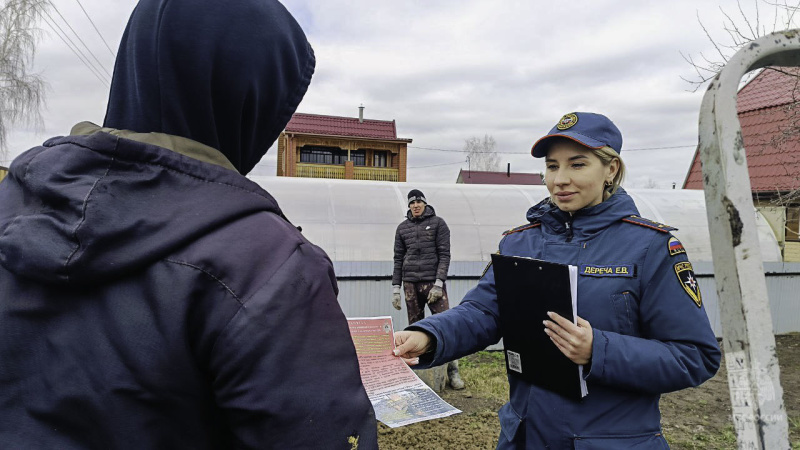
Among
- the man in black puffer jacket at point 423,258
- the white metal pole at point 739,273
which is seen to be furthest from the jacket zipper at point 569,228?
the man in black puffer jacket at point 423,258

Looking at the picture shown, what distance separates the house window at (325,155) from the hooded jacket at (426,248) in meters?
18.4

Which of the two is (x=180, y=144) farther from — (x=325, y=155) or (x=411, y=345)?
(x=325, y=155)

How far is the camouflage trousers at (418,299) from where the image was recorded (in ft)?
20.2

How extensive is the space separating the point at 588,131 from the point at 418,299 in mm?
4651

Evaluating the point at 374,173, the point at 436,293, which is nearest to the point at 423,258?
the point at 436,293

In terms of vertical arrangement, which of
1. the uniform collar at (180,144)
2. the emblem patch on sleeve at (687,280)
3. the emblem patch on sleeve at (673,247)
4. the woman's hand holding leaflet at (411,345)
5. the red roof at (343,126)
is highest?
the red roof at (343,126)

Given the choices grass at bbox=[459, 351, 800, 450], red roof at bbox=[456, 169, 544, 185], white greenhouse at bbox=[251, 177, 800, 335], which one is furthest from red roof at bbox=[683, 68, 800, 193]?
red roof at bbox=[456, 169, 544, 185]

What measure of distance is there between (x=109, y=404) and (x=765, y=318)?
1.33m

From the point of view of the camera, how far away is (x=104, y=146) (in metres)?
0.75

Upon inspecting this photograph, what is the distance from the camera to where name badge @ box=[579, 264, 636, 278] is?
64.9 inches

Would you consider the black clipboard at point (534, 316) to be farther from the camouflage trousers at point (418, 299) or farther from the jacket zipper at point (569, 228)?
the camouflage trousers at point (418, 299)

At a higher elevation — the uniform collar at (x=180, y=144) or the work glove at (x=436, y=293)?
the uniform collar at (x=180, y=144)

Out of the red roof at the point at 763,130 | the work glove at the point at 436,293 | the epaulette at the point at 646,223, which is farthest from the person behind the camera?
the red roof at the point at 763,130

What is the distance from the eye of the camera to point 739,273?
116 cm
